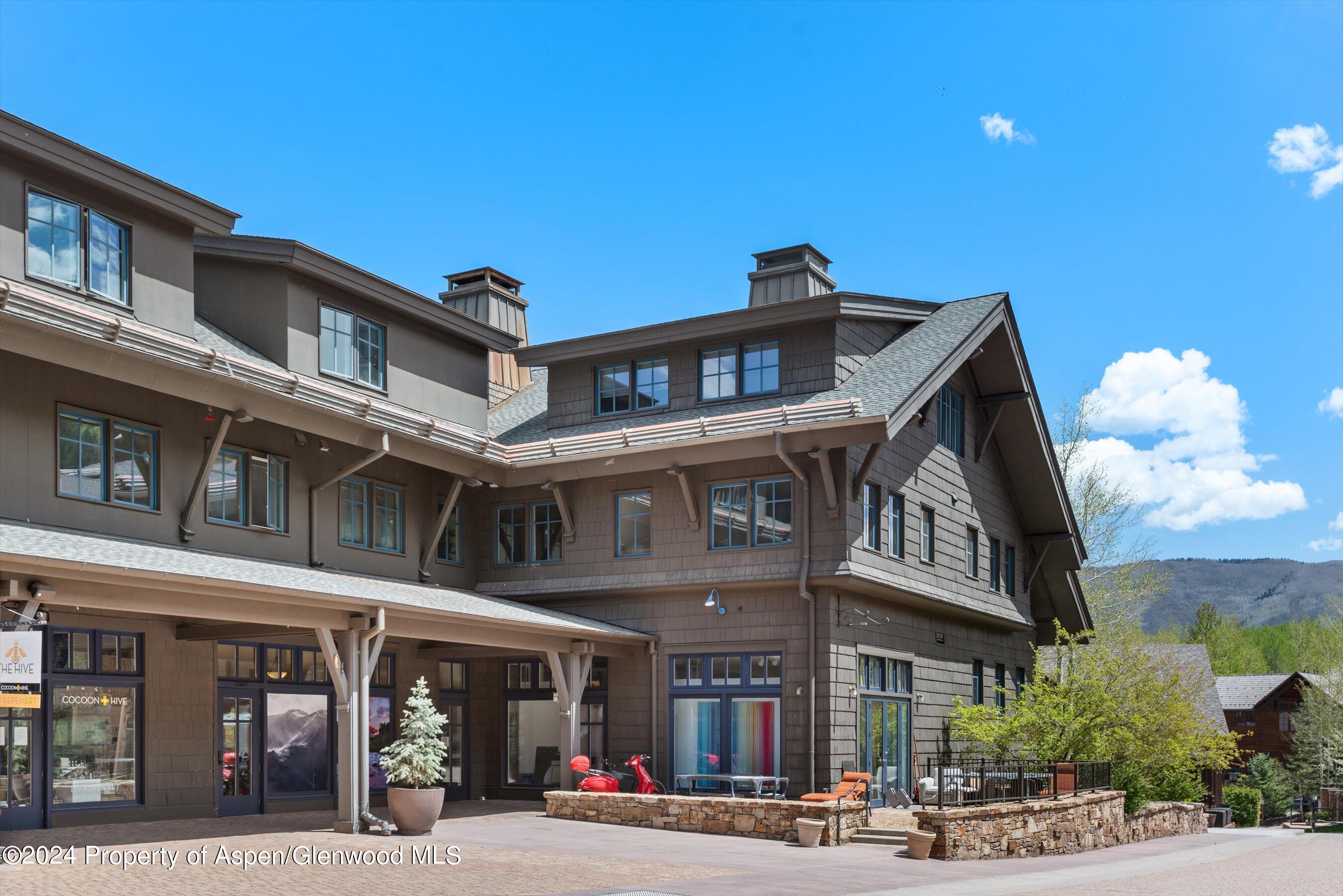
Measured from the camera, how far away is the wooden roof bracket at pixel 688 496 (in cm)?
2161

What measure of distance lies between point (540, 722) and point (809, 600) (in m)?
6.10

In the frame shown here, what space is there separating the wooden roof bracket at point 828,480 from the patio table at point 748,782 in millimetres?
4343

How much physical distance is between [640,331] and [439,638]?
7.75m

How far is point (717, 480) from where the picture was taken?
71.8ft

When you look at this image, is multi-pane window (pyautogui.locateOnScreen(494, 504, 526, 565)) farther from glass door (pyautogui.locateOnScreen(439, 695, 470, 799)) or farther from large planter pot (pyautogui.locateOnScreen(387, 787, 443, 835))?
large planter pot (pyautogui.locateOnScreen(387, 787, 443, 835))

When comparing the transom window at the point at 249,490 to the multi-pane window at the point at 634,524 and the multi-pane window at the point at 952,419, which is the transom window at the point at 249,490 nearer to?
the multi-pane window at the point at 634,524

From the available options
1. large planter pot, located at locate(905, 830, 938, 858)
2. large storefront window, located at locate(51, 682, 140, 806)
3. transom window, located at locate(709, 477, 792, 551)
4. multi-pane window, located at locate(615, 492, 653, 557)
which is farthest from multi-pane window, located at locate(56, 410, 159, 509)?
large planter pot, located at locate(905, 830, 938, 858)

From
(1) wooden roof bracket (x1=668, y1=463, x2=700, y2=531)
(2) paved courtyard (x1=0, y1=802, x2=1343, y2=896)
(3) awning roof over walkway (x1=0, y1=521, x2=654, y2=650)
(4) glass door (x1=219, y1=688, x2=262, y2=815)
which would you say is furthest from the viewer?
(1) wooden roof bracket (x1=668, y1=463, x2=700, y2=531)

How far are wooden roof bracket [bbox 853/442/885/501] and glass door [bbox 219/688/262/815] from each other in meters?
10.2

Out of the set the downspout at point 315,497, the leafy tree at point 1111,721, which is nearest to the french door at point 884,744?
the leafy tree at point 1111,721

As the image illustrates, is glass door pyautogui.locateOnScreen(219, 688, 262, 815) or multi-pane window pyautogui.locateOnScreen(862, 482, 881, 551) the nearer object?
glass door pyautogui.locateOnScreen(219, 688, 262, 815)

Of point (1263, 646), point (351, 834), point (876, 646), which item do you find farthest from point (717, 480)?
point (1263, 646)

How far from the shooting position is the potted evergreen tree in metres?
16.5

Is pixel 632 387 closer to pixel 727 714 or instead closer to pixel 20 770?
pixel 727 714
